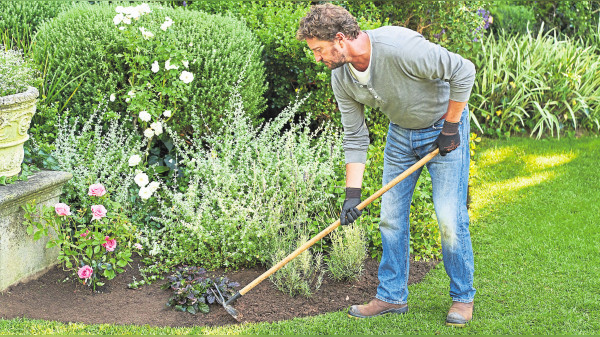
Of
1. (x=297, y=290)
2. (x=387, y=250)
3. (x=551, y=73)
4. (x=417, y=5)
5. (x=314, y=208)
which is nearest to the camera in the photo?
(x=387, y=250)

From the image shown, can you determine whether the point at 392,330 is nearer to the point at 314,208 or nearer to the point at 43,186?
the point at 314,208

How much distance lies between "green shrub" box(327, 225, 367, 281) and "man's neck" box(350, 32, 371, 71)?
4.18 ft

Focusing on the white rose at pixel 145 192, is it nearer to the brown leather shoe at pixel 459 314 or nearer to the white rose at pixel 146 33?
the white rose at pixel 146 33

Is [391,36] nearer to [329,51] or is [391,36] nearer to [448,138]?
[329,51]

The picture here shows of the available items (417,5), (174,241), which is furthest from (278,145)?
(417,5)

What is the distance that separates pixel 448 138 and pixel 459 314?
96 cm

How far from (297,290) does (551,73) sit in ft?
13.6

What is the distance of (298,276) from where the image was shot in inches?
146

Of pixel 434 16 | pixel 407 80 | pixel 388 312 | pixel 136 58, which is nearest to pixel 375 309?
pixel 388 312

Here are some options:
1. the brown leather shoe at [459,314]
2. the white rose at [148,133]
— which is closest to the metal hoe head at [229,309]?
the brown leather shoe at [459,314]

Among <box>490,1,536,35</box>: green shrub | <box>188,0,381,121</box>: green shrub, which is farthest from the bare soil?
<box>490,1,536,35</box>: green shrub

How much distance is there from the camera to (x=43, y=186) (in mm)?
3826

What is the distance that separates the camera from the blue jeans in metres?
3.21

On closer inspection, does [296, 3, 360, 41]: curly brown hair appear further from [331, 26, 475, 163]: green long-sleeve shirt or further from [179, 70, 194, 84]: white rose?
[179, 70, 194, 84]: white rose
